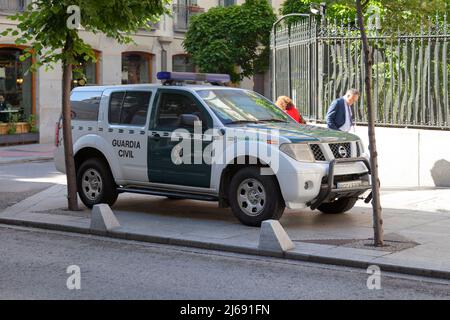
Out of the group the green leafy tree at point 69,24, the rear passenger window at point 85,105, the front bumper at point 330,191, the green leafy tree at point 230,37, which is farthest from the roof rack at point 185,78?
the green leafy tree at point 230,37

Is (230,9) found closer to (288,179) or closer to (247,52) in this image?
(247,52)

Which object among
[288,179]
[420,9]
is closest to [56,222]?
[288,179]

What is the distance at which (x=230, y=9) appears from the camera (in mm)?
31000

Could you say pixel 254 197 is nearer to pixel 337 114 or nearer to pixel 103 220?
pixel 103 220

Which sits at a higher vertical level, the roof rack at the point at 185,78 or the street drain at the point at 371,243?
the roof rack at the point at 185,78

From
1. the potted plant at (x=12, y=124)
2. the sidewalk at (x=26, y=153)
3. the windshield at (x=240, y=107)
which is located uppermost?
the windshield at (x=240, y=107)

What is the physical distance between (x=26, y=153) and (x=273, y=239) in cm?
1639

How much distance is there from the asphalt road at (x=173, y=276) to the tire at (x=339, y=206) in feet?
9.84

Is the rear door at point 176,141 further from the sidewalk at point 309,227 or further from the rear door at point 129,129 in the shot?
the sidewalk at point 309,227

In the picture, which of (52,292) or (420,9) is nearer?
(52,292)

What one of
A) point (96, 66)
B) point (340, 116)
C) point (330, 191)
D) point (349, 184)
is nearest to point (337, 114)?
point (340, 116)

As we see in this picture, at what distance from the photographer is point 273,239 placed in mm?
9203

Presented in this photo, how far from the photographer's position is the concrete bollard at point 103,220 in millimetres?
10633
